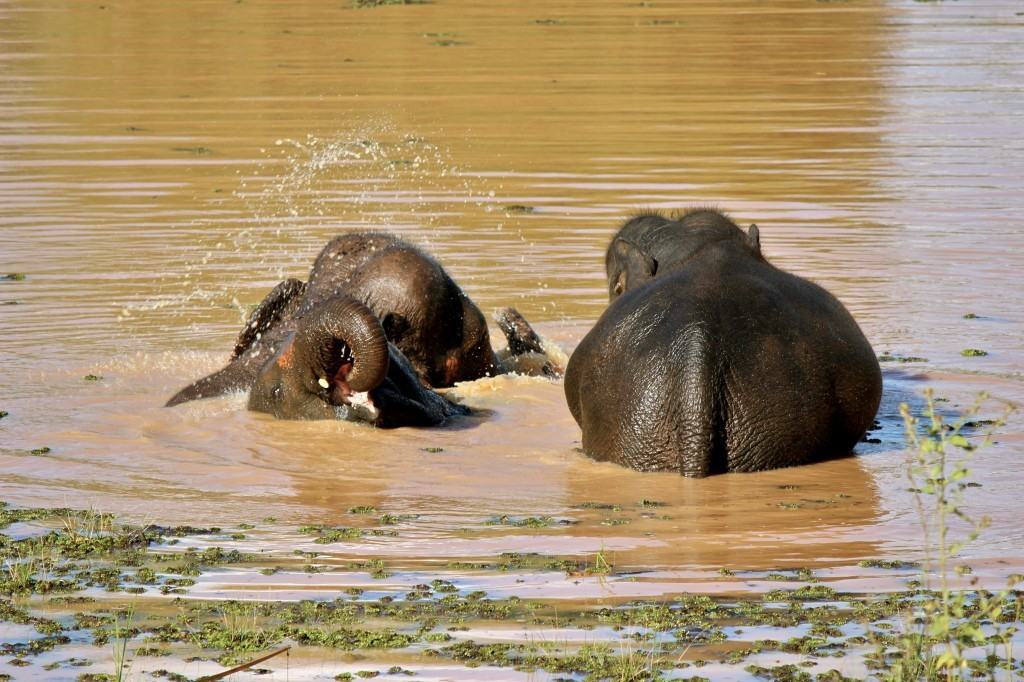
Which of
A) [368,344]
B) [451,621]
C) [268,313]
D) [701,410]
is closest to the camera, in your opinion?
[451,621]

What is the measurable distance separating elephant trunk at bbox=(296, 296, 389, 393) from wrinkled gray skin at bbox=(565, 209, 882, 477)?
3.02 ft

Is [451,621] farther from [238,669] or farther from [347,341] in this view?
[347,341]

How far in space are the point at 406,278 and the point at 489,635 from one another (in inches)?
157

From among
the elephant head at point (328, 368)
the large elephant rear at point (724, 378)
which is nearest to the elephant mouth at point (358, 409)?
the elephant head at point (328, 368)

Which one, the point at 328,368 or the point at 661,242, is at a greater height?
the point at 661,242

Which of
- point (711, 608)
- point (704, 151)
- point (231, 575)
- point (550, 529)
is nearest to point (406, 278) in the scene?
point (550, 529)

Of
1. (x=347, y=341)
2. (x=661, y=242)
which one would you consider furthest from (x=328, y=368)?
(x=661, y=242)

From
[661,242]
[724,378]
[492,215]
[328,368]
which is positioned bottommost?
[328,368]

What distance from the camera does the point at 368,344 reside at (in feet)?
25.6

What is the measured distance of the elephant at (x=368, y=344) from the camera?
8.00 m

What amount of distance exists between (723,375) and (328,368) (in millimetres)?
2078

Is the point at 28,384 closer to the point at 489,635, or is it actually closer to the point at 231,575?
the point at 231,575

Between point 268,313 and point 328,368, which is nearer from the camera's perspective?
point 328,368

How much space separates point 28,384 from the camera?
29.9 ft
